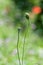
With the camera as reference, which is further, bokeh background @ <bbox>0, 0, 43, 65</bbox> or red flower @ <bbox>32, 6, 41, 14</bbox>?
red flower @ <bbox>32, 6, 41, 14</bbox>

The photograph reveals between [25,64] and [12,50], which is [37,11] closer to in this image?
[12,50]

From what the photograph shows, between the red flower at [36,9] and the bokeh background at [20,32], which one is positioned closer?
the bokeh background at [20,32]

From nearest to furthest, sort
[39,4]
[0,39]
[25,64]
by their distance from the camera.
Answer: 1. [25,64]
2. [0,39]
3. [39,4]

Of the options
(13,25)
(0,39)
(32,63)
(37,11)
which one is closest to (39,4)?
(37,11)

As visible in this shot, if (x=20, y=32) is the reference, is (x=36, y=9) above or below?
above

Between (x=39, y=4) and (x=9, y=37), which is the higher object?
(x=39, y=4)

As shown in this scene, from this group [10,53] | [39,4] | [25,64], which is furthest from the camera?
[39,4]

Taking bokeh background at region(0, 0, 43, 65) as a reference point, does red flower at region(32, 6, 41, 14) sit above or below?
above

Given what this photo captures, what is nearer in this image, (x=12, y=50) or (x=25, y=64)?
(x=25, y=64)
